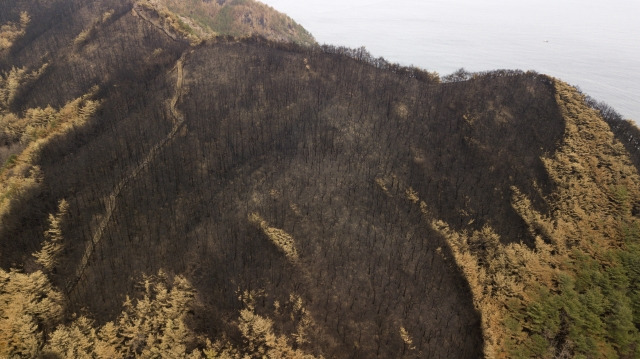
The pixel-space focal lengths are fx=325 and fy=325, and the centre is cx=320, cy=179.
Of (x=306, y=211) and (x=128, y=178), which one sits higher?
(x=128, y=178)

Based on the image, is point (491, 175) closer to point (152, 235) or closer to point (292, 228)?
point (292, 228)

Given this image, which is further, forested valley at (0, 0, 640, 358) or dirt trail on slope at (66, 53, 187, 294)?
dirt trail on slope at (66, 53, 187, 294)

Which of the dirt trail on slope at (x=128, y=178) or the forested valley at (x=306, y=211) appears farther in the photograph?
the dirt trail on slope at (x=128, y=178)

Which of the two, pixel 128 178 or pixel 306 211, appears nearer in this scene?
pixel 306 211
